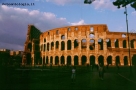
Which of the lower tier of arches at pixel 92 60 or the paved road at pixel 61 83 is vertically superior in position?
the lower tier of arches at pixel 92 60

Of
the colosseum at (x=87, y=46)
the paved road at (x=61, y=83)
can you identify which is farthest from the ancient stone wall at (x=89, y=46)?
the paved road at (x=61, y=83)

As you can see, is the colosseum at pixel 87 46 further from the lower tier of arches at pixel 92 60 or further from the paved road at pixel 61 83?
the paved road at pixel 61 83

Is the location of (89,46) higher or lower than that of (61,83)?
higher

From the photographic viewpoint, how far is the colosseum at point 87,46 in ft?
133

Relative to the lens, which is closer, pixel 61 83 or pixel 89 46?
pixel 61 83

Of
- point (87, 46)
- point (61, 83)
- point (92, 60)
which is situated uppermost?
point (87, 46)

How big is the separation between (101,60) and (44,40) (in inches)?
694

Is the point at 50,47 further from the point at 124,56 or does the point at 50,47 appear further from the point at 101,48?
the point at 124,56

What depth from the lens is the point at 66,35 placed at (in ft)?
143

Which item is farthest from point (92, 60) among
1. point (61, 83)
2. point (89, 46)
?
point (61, 83)

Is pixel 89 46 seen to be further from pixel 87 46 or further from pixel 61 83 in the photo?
pixel 61 83

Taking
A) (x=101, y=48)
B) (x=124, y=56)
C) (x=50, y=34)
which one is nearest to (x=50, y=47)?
(x=50, y=34)

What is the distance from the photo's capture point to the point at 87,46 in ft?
136

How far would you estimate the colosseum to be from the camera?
133 ft
